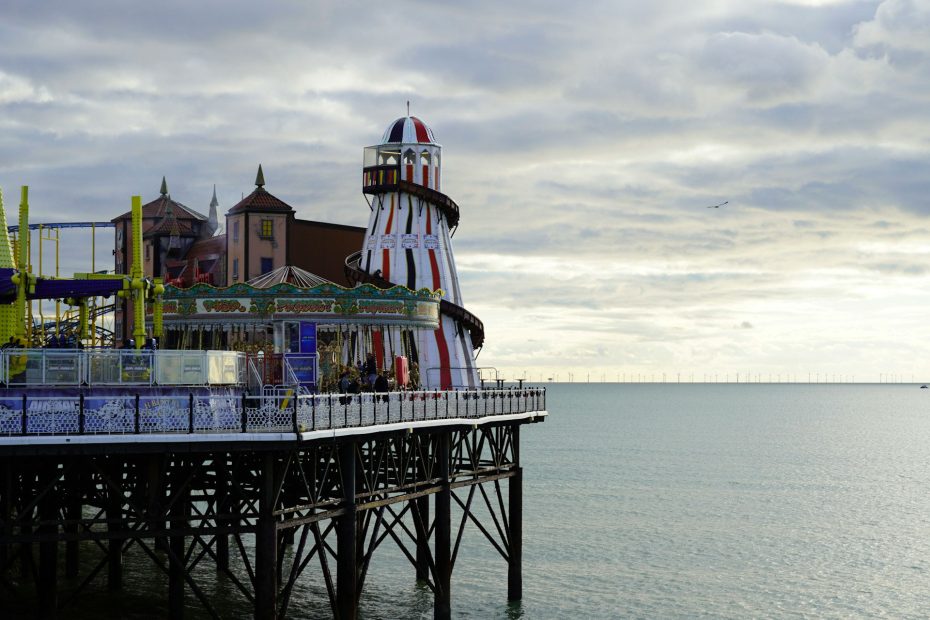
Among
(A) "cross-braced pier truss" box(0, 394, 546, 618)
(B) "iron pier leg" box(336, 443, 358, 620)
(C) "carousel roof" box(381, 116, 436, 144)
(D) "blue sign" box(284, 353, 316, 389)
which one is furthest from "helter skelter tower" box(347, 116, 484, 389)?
(B) "iron pier leg" box(336, 443, 358, 620)

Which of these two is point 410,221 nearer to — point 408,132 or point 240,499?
point 408,132

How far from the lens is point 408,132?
6862 cm

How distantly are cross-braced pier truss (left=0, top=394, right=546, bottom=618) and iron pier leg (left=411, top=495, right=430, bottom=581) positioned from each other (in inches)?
3.2

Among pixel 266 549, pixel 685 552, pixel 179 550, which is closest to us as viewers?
pixel 266 549

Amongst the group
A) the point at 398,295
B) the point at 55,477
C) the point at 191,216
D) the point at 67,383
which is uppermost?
the point at 191,216

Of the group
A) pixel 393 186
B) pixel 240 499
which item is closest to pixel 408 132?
pixel 393 186

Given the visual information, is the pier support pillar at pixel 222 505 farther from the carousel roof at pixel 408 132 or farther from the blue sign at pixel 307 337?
the carousel roof at pixel 408 132

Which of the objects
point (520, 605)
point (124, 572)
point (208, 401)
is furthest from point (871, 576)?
point (208, 401)

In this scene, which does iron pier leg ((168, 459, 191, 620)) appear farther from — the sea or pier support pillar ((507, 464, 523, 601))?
pier support pillar ((507, 464, 523, 601))

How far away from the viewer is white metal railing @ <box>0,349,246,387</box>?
105 feet

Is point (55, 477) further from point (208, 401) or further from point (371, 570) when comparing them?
point (371, 570)

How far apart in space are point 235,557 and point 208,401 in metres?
24.9

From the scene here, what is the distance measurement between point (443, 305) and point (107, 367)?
109 ft

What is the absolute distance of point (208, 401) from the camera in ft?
99.8
